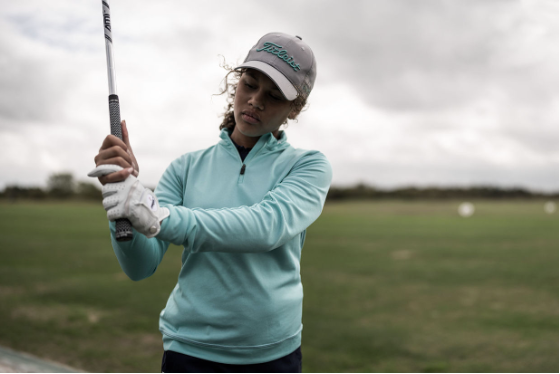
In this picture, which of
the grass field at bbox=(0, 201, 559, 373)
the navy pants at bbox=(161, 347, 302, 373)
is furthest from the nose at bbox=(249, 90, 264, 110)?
the grass field at bbox=(0, 201, 559, 373)

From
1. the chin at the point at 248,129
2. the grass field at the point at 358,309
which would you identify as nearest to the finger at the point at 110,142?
the chin at the point at 248,129

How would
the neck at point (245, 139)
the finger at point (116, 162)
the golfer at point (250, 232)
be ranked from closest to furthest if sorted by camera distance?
the finger at point (116, 162) < the golfer at point (250, 232) < the neck at point (245, 139)

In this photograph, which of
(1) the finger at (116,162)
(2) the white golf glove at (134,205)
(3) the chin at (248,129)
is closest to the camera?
(2) the white golf glove at (134,205)

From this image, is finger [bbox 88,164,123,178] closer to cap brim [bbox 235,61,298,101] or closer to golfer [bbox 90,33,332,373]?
golfer [bbox 90,33,332,373]

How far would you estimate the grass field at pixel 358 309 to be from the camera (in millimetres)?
5500

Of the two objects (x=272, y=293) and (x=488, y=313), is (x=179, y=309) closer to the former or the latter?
(x=272, y=293)

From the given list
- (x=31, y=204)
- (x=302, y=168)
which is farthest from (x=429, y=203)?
(x=302, y=168)

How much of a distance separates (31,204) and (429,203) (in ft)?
131

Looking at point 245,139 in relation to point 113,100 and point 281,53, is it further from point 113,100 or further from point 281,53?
point 113,100

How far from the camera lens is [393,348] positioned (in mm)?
5926

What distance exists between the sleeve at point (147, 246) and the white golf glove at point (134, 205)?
6.3 inches

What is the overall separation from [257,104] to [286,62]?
0.20 m

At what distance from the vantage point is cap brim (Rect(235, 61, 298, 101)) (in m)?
1.90

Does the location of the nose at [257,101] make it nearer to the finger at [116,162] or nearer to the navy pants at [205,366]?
the finger at [116,162]
